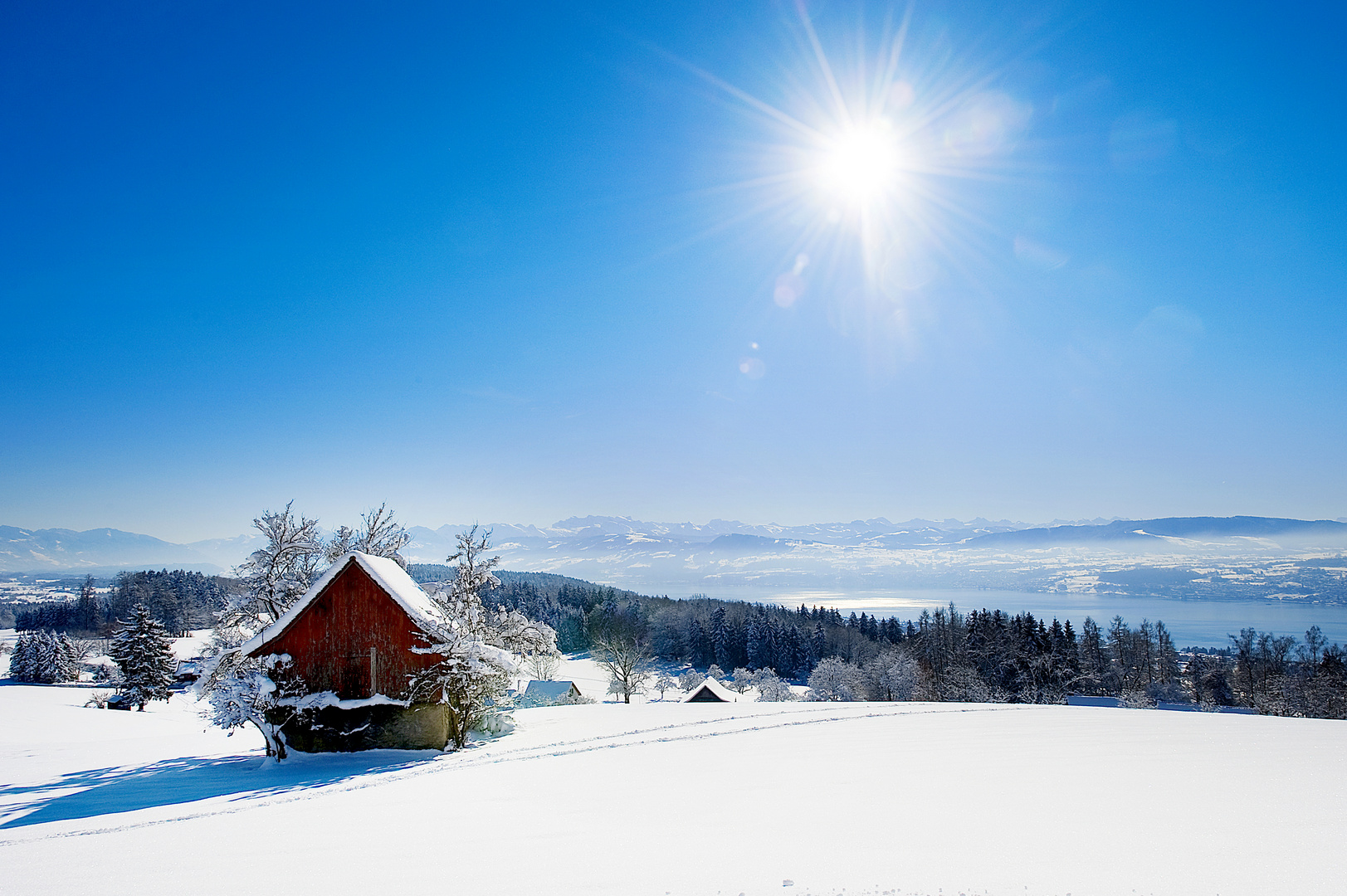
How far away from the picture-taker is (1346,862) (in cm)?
613

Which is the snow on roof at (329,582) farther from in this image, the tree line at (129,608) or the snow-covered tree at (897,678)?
the tree line at (129,608)

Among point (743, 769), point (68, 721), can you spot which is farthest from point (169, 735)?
point (743, 769)

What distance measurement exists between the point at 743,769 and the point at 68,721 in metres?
37.9

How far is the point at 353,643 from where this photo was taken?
18.7m

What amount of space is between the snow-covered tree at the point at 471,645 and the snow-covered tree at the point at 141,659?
35.3 meters

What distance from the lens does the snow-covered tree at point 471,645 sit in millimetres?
18625

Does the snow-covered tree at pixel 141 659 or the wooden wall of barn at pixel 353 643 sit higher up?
the wooden wall of barn at pixel 353 643

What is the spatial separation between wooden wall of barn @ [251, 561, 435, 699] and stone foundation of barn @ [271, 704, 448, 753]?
543 mm

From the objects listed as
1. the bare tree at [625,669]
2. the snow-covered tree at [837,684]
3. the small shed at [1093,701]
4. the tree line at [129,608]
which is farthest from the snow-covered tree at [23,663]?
the small shed at [1093,701]

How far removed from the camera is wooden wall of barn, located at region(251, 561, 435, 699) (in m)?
18.5

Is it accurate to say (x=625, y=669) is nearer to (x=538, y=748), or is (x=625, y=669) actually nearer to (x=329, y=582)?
(x=538, y=748)

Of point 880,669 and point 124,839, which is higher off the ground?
point 124,839

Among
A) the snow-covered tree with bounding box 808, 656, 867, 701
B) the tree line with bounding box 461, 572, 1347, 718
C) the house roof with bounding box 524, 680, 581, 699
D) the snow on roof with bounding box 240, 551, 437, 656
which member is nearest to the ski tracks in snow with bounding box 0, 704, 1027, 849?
the snow on roof with bounding box 240, 551, 437, 656

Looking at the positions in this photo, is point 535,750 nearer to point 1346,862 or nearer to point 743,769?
point 743,769
